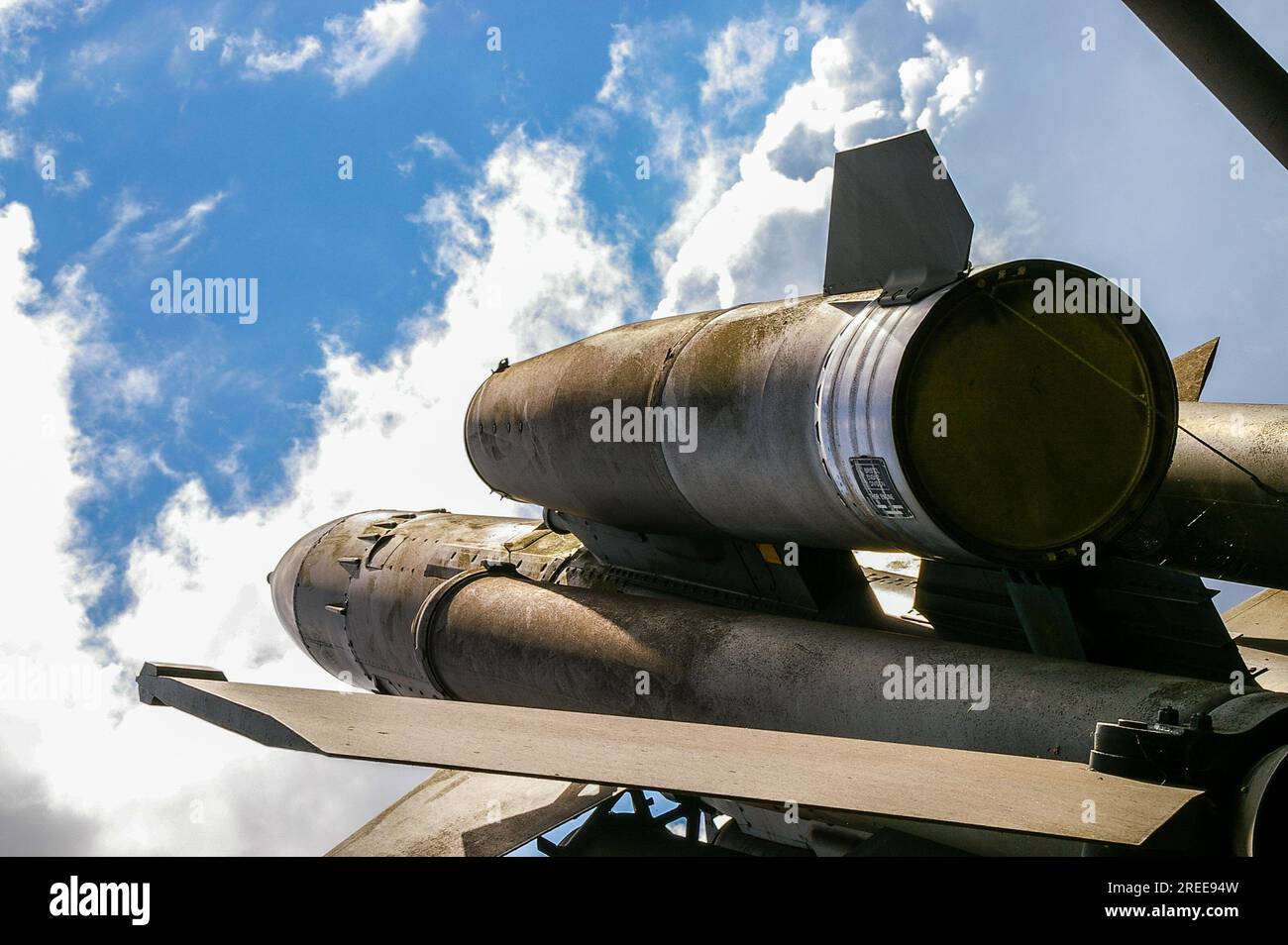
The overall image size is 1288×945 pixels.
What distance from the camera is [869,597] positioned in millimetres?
6848

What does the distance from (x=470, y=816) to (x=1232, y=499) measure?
5817 mm

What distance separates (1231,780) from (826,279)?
11.3 feet

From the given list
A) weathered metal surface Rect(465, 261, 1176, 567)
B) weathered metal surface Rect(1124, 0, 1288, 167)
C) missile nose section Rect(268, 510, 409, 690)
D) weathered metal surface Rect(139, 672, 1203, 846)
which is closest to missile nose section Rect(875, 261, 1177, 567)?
weathered metal surface Rect(465, 261, 1176, 567)

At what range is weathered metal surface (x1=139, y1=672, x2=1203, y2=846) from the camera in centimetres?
302

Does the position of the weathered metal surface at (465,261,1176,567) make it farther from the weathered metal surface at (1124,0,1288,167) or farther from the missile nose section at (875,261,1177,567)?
the weathered metal surface at (1124,0,1288,167)

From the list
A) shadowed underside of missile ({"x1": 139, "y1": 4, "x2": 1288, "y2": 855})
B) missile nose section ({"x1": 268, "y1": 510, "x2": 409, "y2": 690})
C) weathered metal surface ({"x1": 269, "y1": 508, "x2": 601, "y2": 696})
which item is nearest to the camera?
shadowed underside of missile ({"x1": 139, "y1": 4, "x2": 1288, "y2": 855})

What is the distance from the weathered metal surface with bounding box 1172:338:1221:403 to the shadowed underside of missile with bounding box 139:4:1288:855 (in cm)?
4

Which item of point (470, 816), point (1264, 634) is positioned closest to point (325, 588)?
point (470, 816)

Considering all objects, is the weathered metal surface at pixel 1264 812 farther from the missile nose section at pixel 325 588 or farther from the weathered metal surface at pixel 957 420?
the missile nose section at pixel 325 588

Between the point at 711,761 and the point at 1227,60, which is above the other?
the point at 1227,60

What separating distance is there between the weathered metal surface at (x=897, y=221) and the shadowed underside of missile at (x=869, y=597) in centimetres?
2

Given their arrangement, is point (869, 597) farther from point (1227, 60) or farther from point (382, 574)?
point (382, 574)
